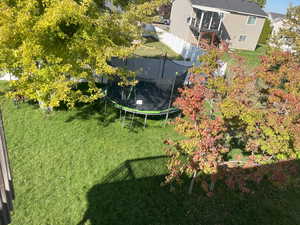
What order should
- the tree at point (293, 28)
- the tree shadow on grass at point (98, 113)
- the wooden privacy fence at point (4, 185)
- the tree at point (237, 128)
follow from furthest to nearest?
the tree at point (293, 28)
the tree shadow on grass at point (98, 113)
the tree at point (237, 128)
the wooden privacy fence at point (4, 185)

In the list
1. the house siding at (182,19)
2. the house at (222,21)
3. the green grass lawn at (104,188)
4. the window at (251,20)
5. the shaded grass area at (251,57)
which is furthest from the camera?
the window at (251,20)

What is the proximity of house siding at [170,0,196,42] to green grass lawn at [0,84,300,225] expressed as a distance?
25.6 metres

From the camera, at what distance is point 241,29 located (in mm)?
31469

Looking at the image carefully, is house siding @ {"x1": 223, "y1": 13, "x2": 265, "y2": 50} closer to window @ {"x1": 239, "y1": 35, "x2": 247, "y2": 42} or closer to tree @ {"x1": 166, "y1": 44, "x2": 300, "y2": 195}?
window @ {"x1": 239, "y1": 35, "x2": 247, "y2": 42}

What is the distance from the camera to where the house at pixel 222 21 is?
1150 inches

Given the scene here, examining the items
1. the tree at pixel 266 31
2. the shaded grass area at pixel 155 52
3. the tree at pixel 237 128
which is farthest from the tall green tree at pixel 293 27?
the tree at pixel 237 128

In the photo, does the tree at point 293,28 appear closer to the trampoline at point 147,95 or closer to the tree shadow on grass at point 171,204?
the trampoline at point 147,95

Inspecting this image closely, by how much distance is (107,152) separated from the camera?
8.52 meters

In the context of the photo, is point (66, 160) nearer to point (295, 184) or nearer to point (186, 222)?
point (186, 222)

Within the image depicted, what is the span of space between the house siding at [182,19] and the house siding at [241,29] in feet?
16.1

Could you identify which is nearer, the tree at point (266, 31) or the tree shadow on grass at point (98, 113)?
the tree shadow on grass at point (98, 113)

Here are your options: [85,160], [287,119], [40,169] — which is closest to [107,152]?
[85,160]

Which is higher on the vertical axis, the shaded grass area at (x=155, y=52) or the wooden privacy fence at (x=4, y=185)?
the wooden privacy fence at (x=4, y=185)

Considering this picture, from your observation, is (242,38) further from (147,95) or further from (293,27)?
(147,95)
